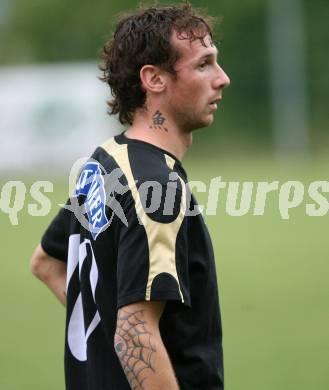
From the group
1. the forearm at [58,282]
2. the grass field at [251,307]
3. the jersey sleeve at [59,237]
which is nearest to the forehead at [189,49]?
the jersey sleeve at [59,237]

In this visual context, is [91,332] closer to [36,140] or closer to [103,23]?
[36,140]

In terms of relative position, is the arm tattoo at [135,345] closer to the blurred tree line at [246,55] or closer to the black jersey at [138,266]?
the black jersey at [138,266]

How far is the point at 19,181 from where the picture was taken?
20219mm

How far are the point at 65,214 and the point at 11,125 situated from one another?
18776 mm

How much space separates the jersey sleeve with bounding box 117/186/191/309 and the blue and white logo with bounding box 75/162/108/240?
166 mm

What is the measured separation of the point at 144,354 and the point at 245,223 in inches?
438

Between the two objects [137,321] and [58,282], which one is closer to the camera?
[137,321]

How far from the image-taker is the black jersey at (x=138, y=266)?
2.85 metres

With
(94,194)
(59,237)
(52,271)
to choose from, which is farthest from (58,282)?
(94,194)

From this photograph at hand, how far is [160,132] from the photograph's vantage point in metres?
3.22

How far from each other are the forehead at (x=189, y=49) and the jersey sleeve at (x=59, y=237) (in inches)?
28.2

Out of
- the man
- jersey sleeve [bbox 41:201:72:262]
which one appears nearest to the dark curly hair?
the man

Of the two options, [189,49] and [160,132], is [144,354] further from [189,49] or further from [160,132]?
[189,49]

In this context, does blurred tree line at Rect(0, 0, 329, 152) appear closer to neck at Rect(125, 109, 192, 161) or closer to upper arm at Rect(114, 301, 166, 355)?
neck at Rect(125, 109, 192, 161)
